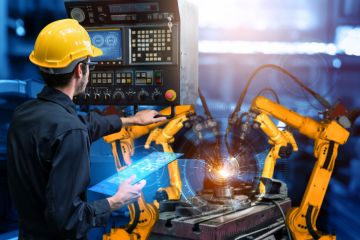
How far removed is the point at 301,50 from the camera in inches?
179

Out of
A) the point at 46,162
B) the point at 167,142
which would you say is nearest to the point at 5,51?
the point at 167,142

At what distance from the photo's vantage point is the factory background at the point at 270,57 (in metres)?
4.48

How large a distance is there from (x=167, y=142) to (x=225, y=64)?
5.03 feet

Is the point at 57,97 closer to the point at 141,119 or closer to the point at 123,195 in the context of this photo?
the point at 123,195

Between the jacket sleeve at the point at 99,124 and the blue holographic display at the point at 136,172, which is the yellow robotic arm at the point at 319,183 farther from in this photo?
the jacket sleeve at the point at 99,124

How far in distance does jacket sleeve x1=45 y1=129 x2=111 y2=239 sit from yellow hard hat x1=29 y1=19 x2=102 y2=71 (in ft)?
1.12

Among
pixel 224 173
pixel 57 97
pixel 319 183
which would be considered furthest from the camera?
pixel 319 183

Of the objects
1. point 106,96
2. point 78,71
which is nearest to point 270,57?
point 106,96

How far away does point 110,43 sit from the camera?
2.71 metres

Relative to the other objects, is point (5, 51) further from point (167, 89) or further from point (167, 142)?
point (167, 89)

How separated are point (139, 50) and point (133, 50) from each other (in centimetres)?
4

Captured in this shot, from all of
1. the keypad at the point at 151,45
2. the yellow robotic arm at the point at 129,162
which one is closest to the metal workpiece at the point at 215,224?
the yellow robotic arm at the point at 129,162

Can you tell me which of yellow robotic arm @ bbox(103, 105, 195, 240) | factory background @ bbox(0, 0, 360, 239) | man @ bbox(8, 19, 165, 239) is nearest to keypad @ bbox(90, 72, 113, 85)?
yellow robotic arm @ bbox(103, 105, 195, 240)

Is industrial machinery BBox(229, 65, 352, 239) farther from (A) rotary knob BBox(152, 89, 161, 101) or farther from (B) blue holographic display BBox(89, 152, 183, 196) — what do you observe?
(B) blue holographic display BBox(89, 152, 183, 196)
